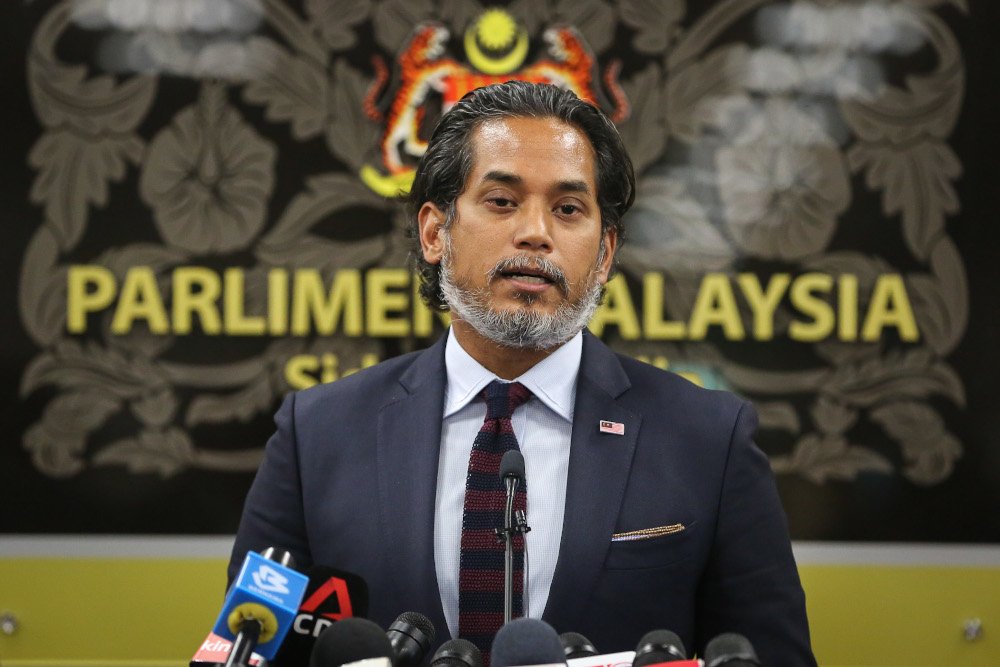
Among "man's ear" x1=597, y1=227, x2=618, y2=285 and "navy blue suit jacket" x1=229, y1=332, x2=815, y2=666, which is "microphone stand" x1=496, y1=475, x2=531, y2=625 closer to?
"navy blue suit jacket" x1=229, y1=332, x2=815, y2=666

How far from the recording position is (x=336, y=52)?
10.6 ft

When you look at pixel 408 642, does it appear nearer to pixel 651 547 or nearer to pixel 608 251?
pixel 651 547

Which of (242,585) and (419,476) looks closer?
(242,585)

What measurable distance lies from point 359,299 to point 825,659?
1.96 metres

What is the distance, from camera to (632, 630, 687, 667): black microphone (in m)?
1.00

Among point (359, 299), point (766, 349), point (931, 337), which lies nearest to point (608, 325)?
point (766, 349)

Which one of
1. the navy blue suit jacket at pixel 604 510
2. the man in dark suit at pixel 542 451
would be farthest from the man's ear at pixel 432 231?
the navy blue suit jacket at pixel 604 510

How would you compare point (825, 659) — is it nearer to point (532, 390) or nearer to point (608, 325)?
point (608, 325)

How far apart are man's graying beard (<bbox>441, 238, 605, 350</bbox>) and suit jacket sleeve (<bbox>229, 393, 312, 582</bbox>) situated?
1.36ft

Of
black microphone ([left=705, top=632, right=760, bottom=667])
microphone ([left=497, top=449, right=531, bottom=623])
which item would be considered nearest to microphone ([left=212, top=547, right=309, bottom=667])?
microphone ([left=497, top=449, right=531, bottom=623])

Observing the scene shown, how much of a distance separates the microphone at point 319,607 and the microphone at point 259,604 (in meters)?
0.19

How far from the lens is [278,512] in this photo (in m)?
1.71

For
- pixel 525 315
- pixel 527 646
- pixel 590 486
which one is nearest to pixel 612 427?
pixel 590 486

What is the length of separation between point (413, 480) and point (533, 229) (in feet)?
1.60
